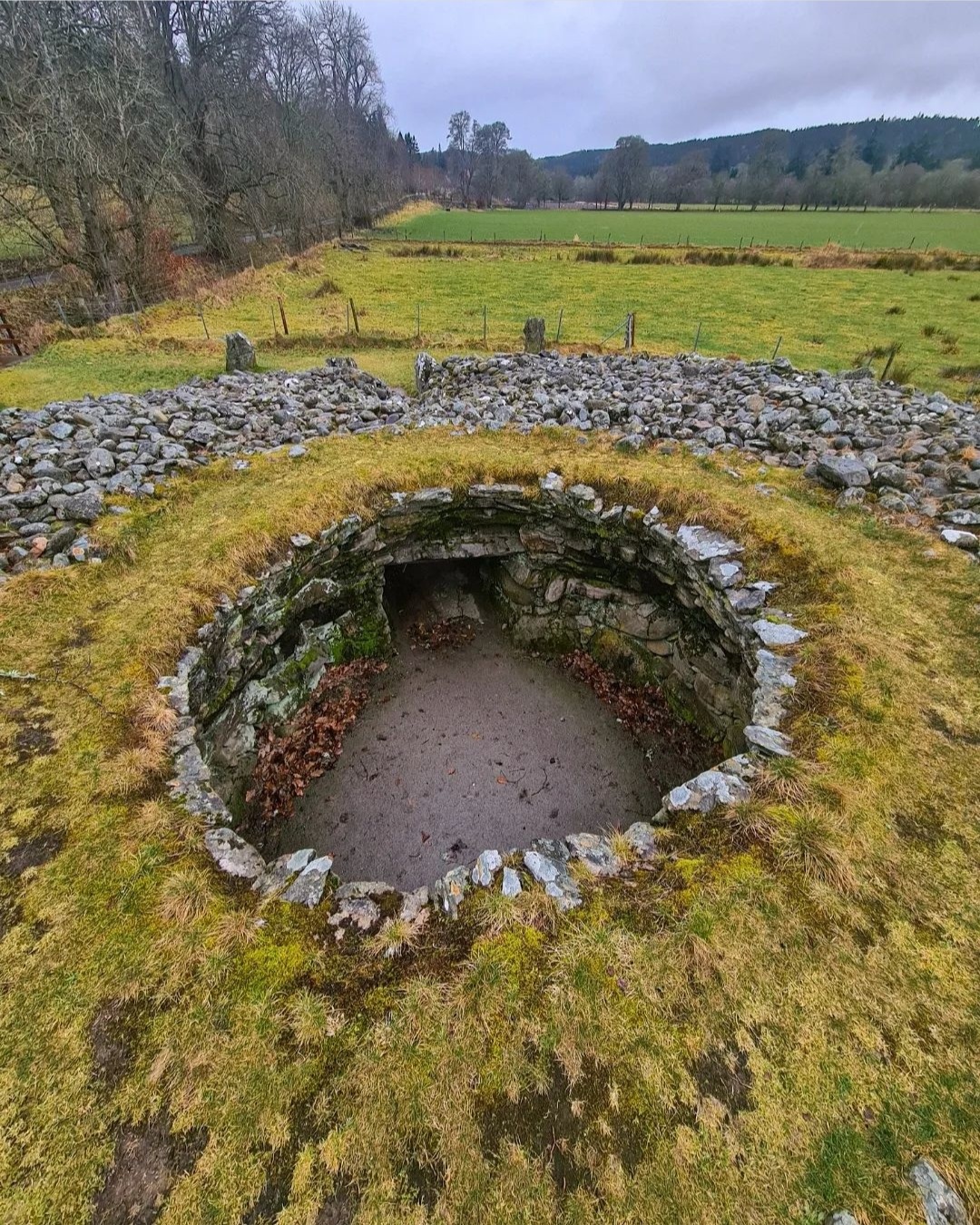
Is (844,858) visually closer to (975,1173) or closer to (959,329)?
(975,1173)

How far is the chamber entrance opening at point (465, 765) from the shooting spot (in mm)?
8062

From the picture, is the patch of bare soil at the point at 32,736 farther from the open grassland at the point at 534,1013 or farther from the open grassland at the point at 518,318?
the open grassland at the point at 518,318

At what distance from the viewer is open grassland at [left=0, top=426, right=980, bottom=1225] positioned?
3.24 metres

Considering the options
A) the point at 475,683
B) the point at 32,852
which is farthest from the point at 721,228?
the point at 32,852

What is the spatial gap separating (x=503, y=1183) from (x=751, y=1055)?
171cm

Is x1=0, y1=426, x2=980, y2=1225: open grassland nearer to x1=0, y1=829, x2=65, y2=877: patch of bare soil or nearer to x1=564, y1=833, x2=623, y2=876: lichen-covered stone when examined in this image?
x1=0, y1=829, x2=65, y2=877: patch of bare soil

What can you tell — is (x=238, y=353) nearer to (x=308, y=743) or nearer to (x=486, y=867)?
(x=308, y=743)

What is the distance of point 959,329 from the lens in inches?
960

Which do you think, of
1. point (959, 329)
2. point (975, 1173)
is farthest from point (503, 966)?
point (959, 329)

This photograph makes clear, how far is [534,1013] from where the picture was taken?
390cm

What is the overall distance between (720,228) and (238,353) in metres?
69.8

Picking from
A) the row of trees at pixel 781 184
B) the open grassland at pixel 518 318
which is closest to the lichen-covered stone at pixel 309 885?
the open grassland at pixel 518 318

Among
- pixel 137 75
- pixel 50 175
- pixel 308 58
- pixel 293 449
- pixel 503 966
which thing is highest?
pixel 308 58

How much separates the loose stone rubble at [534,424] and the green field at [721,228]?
48.9 meters
